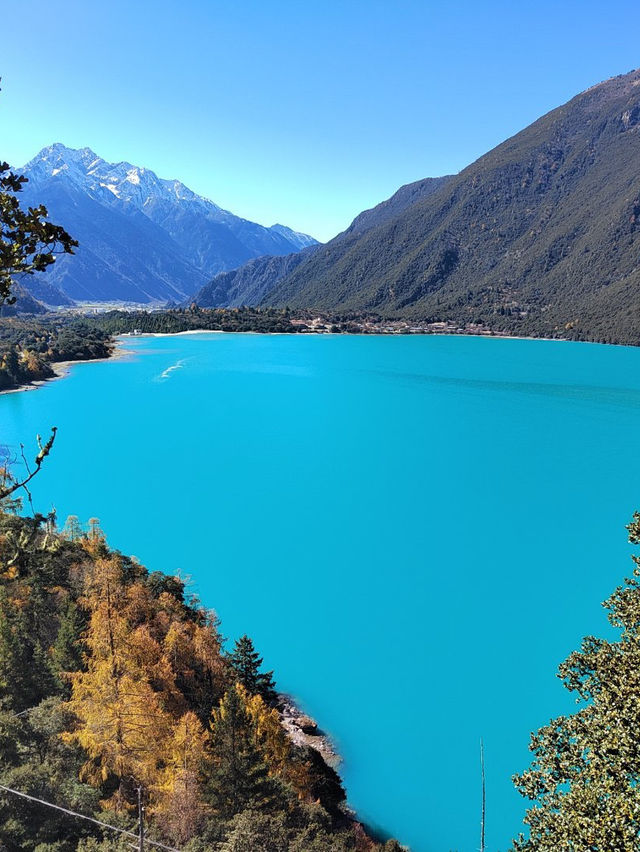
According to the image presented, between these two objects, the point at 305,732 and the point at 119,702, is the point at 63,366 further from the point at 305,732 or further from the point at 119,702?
the point at 119,702

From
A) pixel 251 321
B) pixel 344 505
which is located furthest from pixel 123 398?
pixel 251 321

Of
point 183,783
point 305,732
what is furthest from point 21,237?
point 305,732

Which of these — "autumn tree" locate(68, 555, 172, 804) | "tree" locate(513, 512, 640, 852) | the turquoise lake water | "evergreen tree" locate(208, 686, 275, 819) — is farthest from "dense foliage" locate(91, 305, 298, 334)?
"tree" locate(513, 512, 640, 852)

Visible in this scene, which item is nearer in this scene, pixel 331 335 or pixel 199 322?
pixel 331 335

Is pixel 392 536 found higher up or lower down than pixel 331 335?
lower down

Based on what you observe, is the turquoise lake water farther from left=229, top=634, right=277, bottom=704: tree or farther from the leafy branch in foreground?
the leafy branch in foreground

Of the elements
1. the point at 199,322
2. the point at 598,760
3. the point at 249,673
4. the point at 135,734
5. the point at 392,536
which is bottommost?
the point at 392,536

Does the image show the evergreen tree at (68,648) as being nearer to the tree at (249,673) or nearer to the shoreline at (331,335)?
the tree at (249,673)
